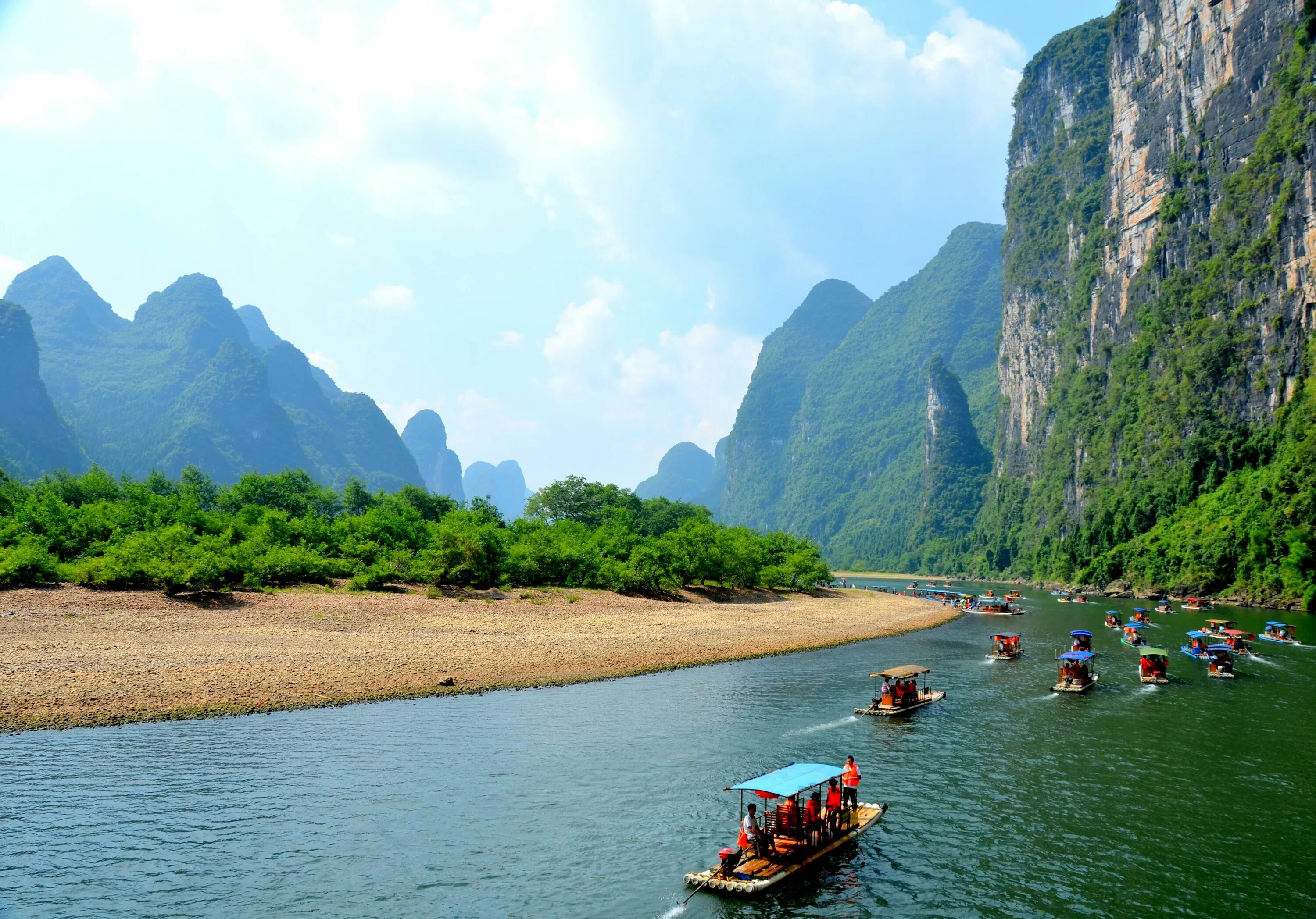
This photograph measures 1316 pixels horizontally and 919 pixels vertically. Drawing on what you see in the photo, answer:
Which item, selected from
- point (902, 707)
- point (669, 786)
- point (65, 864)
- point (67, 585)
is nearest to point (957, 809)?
point (669, 786)

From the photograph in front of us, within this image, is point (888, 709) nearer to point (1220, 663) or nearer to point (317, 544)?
point (1220, 663)

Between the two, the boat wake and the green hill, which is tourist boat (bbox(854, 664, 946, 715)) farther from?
the green hill

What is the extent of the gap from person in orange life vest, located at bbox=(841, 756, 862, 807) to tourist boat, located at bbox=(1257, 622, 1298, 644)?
5915 cm

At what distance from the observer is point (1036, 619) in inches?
3514

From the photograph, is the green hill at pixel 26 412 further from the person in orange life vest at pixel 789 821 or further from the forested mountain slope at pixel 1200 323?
the forested mountain slope at pixel 1200 323

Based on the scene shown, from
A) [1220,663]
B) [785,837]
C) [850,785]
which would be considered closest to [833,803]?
[785,837]

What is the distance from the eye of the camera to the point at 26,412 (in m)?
164

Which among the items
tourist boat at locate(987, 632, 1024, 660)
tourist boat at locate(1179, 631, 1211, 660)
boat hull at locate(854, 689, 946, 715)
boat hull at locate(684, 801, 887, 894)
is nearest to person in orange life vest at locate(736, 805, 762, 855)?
boat hull at locate(684, 801, 887, 894)

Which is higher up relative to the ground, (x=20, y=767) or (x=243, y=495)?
(x=243, y=495)

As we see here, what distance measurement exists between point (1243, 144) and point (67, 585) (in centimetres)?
17841

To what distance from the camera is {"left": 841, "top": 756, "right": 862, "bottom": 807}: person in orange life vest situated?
2370 cm

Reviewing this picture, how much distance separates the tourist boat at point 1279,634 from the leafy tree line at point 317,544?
51691 millimetres

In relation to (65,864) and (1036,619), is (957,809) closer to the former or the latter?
(65,864)

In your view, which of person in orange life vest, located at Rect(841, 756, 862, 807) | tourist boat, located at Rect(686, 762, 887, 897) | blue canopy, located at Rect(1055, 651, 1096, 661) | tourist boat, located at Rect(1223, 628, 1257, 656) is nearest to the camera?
tourist boat, located at Rect(686, 762, 887, 897)
